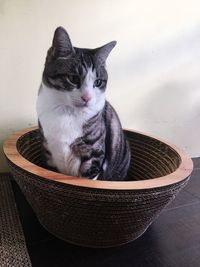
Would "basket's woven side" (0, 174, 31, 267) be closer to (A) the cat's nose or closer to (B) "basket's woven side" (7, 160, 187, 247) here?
(B) "basket's woven side" (7, 160, 187, 247)

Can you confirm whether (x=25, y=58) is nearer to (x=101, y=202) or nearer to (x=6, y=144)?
(x=6, y=144)

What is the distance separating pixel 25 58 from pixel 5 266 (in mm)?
758

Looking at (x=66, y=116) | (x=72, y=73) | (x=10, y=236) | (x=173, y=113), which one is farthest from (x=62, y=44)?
(x=173, y=113)

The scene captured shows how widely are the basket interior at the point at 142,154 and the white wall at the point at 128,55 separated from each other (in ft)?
0.52

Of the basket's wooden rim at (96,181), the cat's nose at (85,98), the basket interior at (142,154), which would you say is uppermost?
the cat's nose at (85,98)

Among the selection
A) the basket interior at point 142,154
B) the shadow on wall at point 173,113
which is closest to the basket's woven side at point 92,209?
the basket interior at point 142,154

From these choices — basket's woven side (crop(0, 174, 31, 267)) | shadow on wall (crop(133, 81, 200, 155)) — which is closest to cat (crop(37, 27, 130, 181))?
basket's woven side (crop(0, 174, 31, 267))

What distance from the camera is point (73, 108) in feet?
2.92

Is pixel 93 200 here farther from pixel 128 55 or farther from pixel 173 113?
pixel 173 113

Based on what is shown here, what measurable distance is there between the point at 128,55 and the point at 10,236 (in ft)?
2.93

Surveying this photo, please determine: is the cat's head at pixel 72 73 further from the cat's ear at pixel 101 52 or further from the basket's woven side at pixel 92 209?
the basket's woven side at pixel 92 209

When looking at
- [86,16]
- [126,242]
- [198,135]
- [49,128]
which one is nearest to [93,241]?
[126,242]

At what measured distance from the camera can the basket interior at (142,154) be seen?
1136mm

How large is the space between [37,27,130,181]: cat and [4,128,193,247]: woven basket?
4.0 inches
